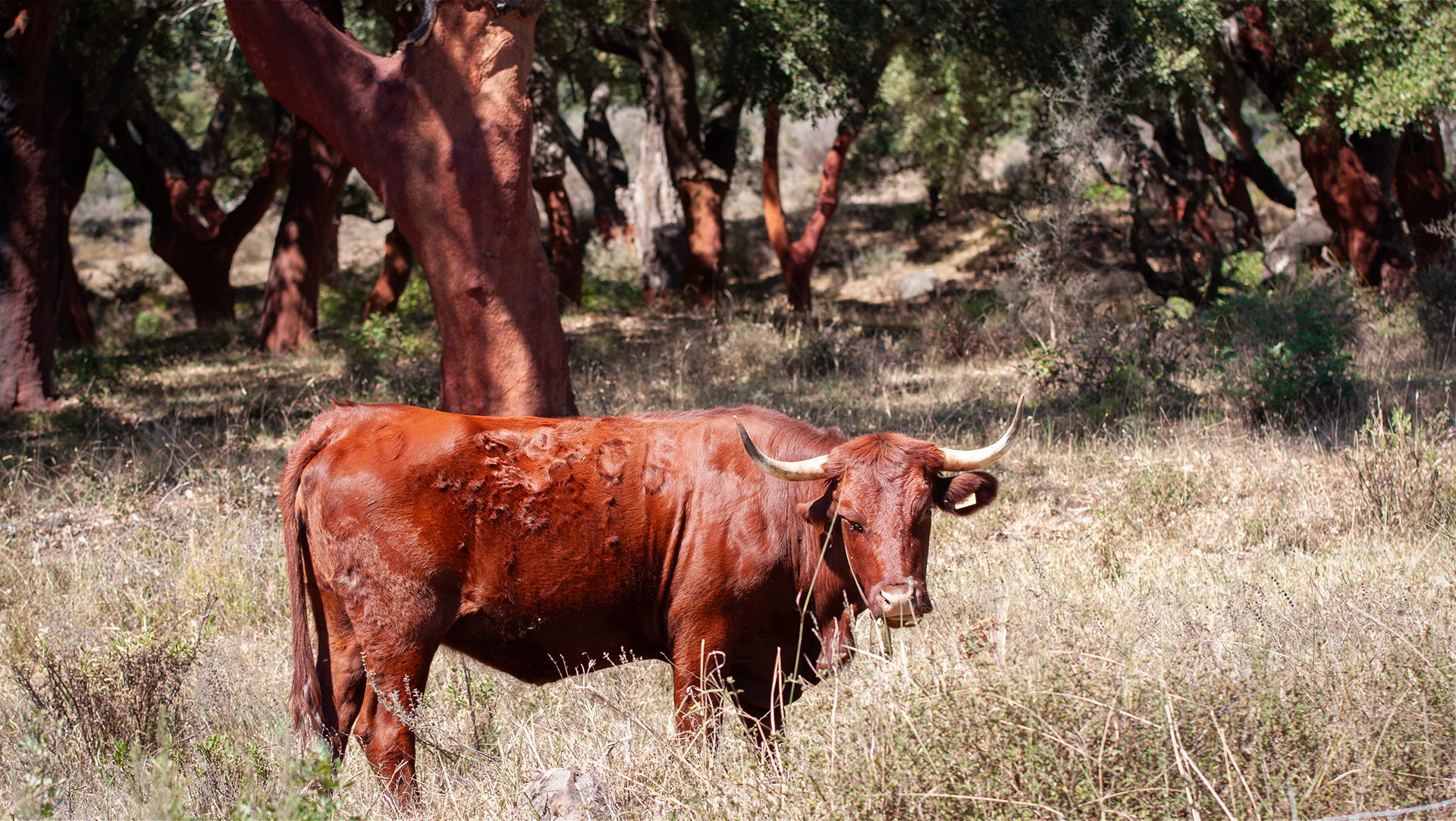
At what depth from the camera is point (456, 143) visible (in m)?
6.77

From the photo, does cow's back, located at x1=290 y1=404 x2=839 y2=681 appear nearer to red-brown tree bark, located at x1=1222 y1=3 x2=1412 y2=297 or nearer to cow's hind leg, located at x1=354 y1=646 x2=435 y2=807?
cow's hind leg, located at x1=354 y1=646 x2=435 y2=807

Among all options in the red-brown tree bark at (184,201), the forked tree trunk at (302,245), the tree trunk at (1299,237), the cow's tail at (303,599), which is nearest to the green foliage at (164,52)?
the red-brown tree bark at (184,201)

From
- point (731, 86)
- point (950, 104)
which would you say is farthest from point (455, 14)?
point (950, 104)

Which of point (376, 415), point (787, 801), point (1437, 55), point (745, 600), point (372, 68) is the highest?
point (1437, 55)

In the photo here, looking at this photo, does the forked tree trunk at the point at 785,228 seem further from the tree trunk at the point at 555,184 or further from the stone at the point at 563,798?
the stone at the point at 563,798

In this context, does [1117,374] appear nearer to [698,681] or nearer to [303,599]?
[698,681]

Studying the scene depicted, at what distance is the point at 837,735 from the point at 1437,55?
12222mm

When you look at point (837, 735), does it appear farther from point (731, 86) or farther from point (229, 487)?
point (731, 86)

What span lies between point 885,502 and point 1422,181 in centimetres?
1575

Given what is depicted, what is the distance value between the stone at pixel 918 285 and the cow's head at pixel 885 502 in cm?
1625

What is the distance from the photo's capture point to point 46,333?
1091cm

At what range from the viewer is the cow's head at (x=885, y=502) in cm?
374

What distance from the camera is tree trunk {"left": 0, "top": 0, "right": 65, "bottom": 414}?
34.3 ft

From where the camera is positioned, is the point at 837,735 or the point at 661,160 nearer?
the point at 837,735
